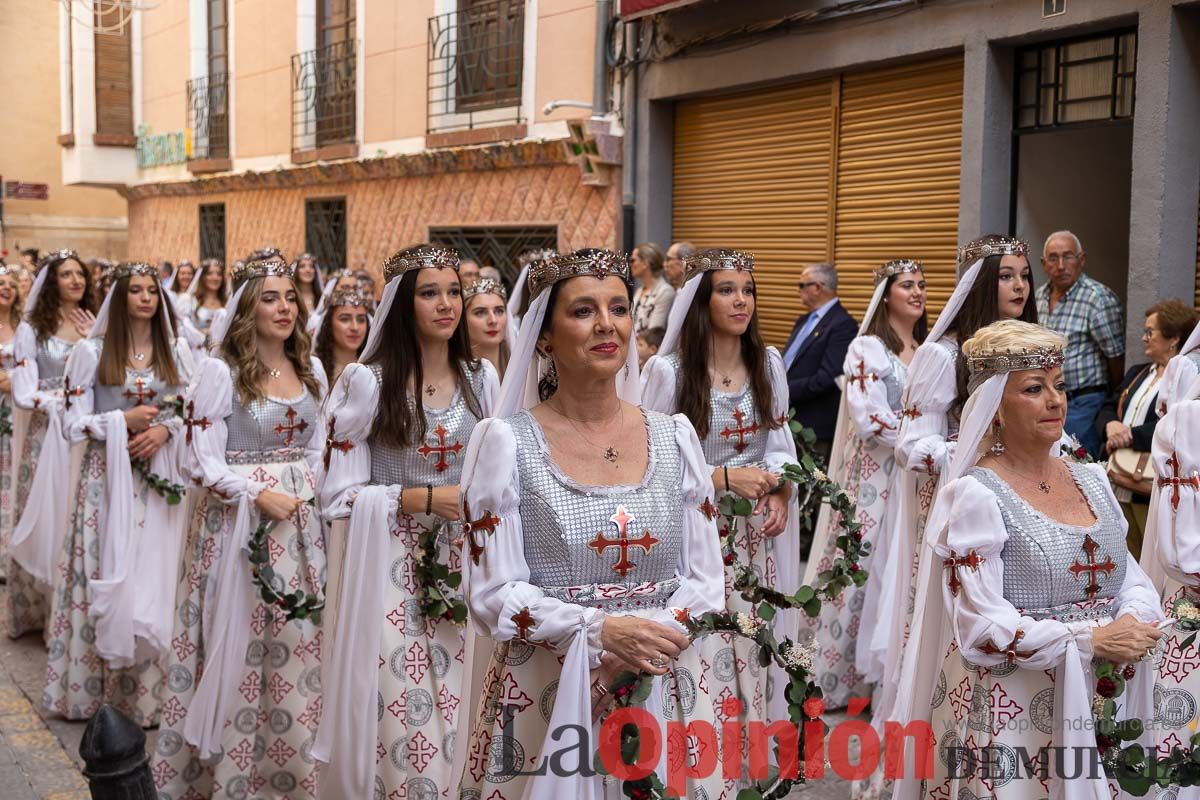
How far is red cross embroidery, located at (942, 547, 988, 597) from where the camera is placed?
3592 millimetres

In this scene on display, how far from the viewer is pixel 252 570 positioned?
5.39 metres

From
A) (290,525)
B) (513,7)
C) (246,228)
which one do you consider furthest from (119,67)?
(290,525)

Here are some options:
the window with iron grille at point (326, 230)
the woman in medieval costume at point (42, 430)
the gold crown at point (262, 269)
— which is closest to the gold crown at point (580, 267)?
the gold crown at point (262, 269)

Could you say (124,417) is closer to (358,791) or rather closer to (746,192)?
(358,791)

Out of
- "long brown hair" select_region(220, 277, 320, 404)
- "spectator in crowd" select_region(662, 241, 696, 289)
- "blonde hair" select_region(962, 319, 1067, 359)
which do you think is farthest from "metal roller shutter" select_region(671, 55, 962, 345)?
"blonde hair" select_region(962, 319, 1067, 359)

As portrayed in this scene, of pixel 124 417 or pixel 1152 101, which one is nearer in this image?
pixel 124 417

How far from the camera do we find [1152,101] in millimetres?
7777

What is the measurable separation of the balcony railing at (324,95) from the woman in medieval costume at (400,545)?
1181 cm

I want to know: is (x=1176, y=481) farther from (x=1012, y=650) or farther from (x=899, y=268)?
(x=899, y=268)

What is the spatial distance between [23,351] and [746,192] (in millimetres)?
6198

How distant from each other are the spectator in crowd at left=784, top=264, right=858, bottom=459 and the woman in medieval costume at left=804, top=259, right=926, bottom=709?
6.82 ft

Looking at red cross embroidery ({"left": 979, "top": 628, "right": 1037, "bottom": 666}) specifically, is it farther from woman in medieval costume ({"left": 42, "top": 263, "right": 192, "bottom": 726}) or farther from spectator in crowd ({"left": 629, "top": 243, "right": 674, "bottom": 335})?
spectator in crowd ({"left": 629, "top": 243, "right": 674, "bottom": 335})

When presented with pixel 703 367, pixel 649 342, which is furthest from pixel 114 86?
pixel 703 367

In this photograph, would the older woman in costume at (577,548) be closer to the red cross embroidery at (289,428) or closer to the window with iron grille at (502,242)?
the red cross embroidery at (289,428)
